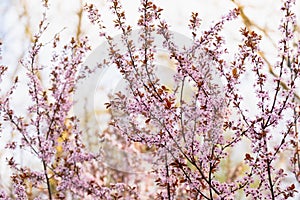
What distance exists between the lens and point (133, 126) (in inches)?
114

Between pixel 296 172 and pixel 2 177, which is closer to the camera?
pixel 296 172

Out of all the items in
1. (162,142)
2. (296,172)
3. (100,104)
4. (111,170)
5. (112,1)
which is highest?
Answer: (100,104)

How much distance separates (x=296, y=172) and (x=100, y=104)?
359 cm

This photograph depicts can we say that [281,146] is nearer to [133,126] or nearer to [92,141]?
[133,126]

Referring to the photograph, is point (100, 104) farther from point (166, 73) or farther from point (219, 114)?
point (219, 114)

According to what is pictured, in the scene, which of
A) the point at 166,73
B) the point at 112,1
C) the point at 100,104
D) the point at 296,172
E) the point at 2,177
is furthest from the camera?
the point at 100,104

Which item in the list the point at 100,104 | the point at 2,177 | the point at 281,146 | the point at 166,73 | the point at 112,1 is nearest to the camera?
the point at 281,146

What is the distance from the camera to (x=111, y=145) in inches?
229

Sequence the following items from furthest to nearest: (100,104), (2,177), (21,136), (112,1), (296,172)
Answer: (100,104)
(2,177)
(21,136)
(296,172)
(112,1)

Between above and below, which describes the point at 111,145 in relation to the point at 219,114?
above

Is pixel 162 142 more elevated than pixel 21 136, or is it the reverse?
pixel 21 136

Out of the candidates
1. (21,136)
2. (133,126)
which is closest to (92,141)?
(21,136)

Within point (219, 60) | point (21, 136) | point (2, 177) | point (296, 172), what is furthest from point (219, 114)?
point (2, 177)

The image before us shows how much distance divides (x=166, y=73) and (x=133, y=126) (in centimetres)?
161
